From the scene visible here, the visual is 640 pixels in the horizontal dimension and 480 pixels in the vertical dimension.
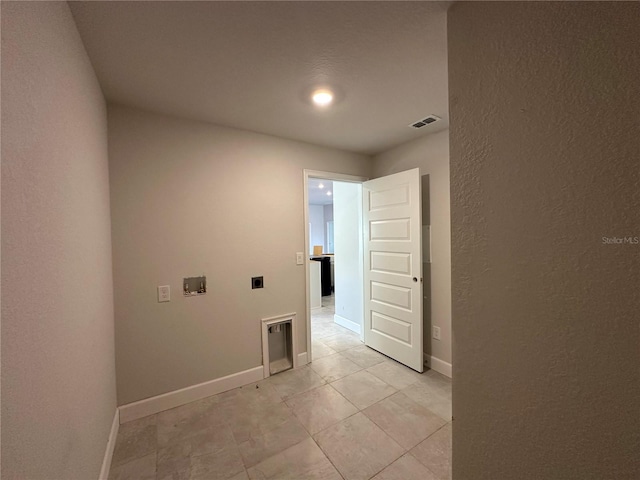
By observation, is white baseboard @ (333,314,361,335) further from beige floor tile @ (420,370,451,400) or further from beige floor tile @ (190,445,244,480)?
beige floor tile @ (190,445,244,480)

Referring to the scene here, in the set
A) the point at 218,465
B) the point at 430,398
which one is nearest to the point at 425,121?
the point at 430,398

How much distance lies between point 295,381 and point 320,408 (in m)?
0.45

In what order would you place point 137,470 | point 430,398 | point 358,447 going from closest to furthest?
point 137,470
point 358,447
point 430,398

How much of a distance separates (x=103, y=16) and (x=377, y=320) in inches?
123

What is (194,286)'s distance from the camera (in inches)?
83.0

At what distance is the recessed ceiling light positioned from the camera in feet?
5.58

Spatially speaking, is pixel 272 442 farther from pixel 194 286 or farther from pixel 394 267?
pixel 394 267

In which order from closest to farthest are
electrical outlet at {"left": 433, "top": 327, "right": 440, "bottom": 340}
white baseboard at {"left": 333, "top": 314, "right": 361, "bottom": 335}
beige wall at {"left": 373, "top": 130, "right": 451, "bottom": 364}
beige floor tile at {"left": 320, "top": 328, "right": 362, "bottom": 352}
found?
beige wall at {"left": 373, "top": 130, "right": 451, "bottom": 364}, electrical outlet at {"left": 433, "top": 327, "right": 440, "bottom": 340}, beige floor tile at {"left": 320, "top": 328, "right": 362, "bottom": 352}, white baseboard at {"left": 333, "top": 314, "right": 361, "bottom": 335}

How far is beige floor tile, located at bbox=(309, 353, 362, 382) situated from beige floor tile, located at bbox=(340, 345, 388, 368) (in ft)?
0.25

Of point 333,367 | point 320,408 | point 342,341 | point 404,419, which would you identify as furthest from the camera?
point 342,341

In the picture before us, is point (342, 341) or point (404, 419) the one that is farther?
point (342, 341)

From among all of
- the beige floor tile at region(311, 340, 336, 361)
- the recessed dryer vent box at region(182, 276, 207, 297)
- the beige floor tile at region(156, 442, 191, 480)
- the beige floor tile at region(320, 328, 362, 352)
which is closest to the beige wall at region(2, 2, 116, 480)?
the beige floor tile at region(156, 442, 191, 480)

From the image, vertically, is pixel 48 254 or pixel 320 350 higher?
pixel 48 254

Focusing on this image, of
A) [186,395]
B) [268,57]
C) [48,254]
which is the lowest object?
[186,395]
